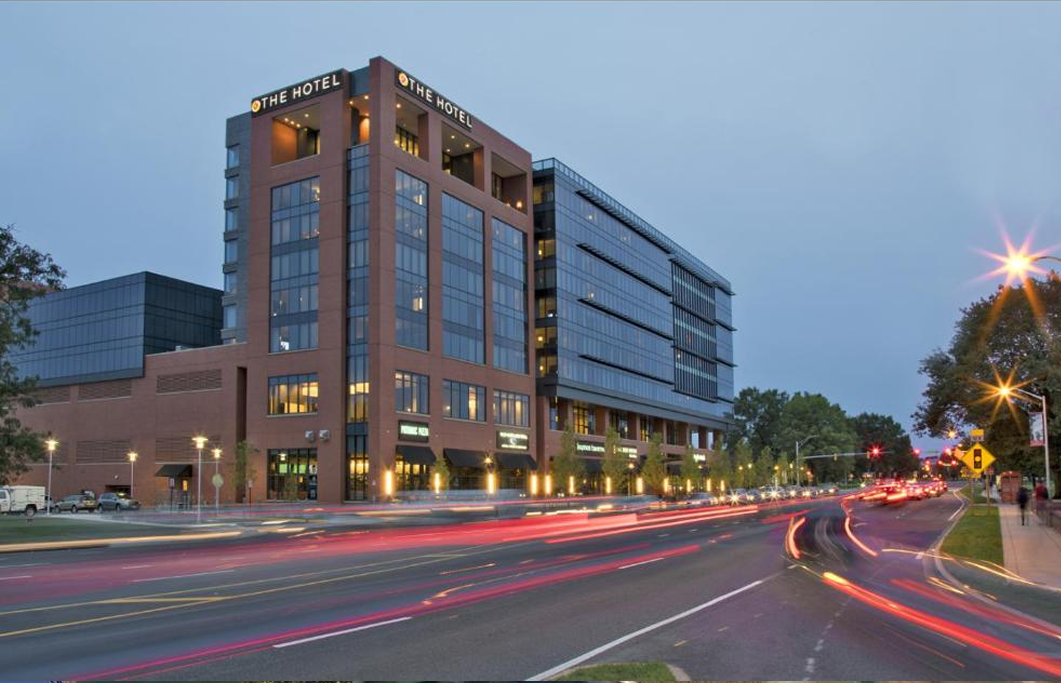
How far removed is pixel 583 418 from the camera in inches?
3777

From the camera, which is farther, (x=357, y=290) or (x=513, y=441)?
(x=513, y=441)

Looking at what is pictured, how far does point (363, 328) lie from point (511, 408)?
20.7 meters

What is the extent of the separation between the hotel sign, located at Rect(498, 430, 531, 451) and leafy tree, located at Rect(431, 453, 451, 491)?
10.9 meters

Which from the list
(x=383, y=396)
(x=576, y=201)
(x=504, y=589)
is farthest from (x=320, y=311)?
(x=504, y=589)

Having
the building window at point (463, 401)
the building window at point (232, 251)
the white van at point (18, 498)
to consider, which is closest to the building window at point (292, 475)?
the building window at point (463, 401)

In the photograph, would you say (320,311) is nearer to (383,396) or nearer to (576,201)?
(383,396)

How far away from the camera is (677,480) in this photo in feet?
374

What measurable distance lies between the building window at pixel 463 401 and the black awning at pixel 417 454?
12.6 feet

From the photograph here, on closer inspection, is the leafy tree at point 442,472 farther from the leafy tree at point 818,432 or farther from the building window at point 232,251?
the leafy tree at point 818,432

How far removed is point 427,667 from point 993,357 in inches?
2194

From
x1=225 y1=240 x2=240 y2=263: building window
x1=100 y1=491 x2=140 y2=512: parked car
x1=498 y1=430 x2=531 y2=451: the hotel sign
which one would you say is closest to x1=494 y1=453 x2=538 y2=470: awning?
x1=498 y1=430 x2=531 y2=451: the hotel sign

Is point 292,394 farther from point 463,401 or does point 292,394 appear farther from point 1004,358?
point 1004,358

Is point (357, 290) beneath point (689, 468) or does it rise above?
above

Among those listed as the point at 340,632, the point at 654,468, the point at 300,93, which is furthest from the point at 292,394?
the point at 340,632
